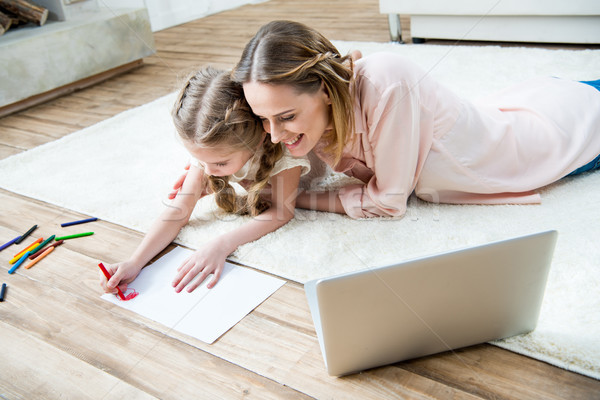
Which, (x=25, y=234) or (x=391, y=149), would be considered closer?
(x=391, y=149)

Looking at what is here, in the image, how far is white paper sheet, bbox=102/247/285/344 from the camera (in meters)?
1.00

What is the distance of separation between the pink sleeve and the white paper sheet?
11.7 inches

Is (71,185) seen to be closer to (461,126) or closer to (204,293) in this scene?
(204,293)

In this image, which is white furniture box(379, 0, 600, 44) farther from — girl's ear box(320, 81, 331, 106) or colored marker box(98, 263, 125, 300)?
colored marker box(98, 263, 125, 300)

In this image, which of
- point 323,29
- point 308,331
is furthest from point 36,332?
point 323,29

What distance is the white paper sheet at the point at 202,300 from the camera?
100 centimetres

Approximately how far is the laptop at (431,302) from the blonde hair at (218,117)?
427mm

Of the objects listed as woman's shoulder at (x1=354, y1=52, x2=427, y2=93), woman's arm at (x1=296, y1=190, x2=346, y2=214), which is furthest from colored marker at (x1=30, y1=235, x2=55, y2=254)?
woman's shoulder at (x1=354, y1=52, x2=427, y2=93)

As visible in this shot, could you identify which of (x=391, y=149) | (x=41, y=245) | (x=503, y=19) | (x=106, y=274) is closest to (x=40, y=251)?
(x=41, y=245)

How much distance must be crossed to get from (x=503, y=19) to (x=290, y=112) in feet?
5.50

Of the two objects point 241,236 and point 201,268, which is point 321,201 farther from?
point 201,268

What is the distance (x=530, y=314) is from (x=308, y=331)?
36 centimetres

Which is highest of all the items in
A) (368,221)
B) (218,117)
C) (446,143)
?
(218,117)

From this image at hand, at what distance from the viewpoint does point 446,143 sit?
1.22 meters
